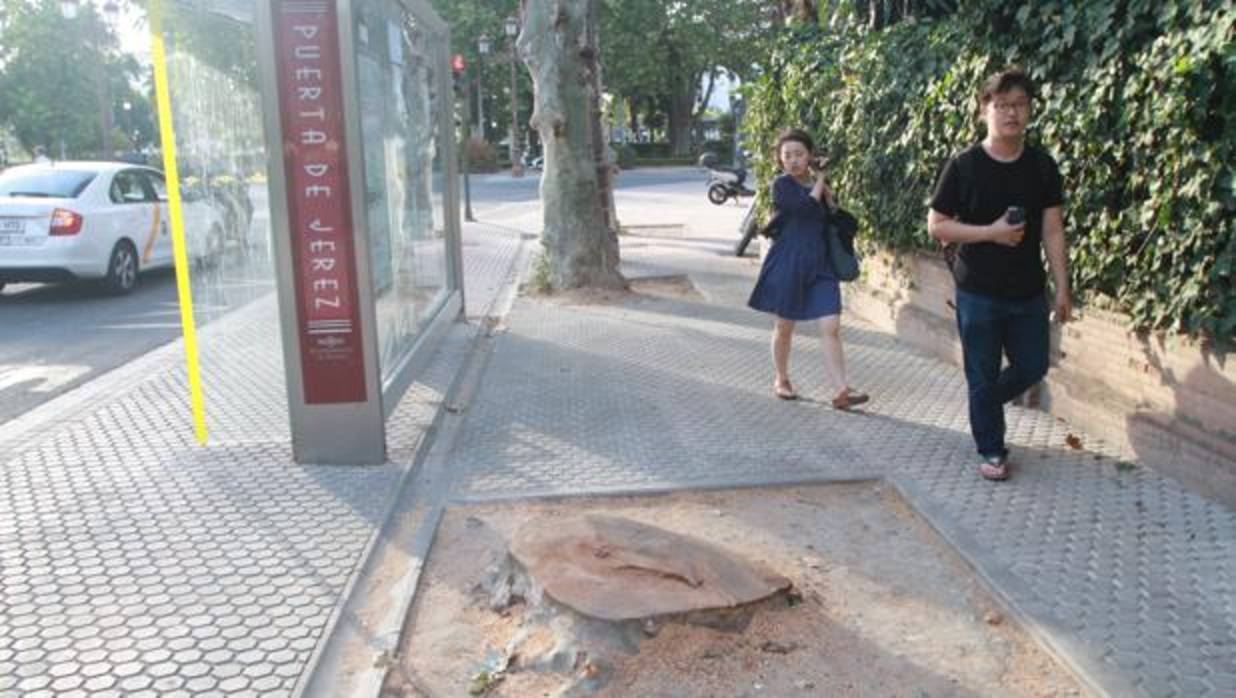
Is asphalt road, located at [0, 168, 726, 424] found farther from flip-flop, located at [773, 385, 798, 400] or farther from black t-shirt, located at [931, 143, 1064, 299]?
black t-shirt, located at [931, 143, 1064, 299]

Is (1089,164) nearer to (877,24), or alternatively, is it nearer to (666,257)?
(877,24)

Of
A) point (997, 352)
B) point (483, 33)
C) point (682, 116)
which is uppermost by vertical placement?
point (483, 33)

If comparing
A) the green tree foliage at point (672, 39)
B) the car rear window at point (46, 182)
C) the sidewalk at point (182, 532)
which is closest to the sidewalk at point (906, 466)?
the sidewalk at point (182, 532)

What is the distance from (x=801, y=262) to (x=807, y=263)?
35 mm

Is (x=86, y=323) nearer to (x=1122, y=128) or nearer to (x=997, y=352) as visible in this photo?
(x=997, y=352)

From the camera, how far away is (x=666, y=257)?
571 inches

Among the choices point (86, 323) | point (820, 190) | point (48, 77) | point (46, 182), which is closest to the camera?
point (820, 190)

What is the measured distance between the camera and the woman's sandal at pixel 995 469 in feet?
15.3

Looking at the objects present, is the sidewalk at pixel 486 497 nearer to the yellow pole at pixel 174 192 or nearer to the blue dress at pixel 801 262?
the yellow pole at pixel 174 192

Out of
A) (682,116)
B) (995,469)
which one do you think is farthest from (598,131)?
(682,116)

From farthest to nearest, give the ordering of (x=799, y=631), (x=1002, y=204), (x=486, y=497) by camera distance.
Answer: (x=486, y=497) → (x=1002, y=204) → (x=799, y=631)

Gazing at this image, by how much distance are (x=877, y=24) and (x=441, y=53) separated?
12.7 feet

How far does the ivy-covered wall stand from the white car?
8399 mm

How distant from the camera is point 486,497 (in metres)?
4.64
